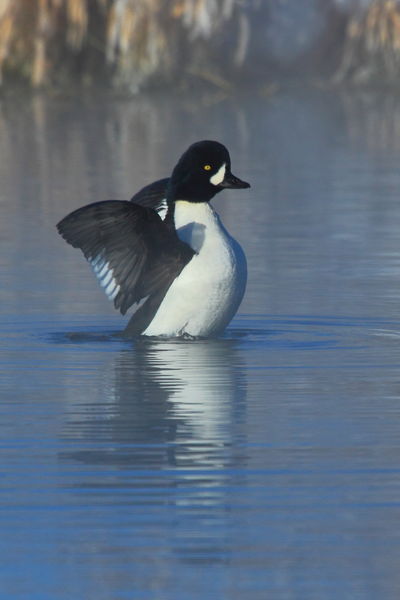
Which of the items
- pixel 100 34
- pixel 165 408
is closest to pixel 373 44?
pixel 100 34

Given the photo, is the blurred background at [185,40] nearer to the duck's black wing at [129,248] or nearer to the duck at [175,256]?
the duck at [175,256]

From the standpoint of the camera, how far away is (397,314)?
8445 mm

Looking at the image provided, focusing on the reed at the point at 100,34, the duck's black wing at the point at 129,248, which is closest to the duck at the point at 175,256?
the duck's black wing at the point at 129,248

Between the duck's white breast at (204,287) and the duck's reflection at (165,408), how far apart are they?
0.09 m

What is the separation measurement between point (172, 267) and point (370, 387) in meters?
1.34

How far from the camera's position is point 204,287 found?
7578 mm

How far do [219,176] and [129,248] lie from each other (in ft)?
1.93

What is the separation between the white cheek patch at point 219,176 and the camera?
7902 mm

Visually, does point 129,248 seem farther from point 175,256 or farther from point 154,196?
point 154,196

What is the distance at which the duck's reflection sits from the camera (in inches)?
216

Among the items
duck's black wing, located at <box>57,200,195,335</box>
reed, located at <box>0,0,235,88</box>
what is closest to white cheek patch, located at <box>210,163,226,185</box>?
duck's black wing, located at <box>57,200,195,335</box>

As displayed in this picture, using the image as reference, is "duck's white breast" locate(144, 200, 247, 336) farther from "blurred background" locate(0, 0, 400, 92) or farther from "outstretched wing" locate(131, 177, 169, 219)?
"blurred background" locate(0, 0, 400, 92)

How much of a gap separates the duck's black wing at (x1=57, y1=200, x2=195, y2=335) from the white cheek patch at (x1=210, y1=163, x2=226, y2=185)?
336 millimetres

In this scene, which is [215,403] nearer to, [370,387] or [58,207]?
[370,387]
